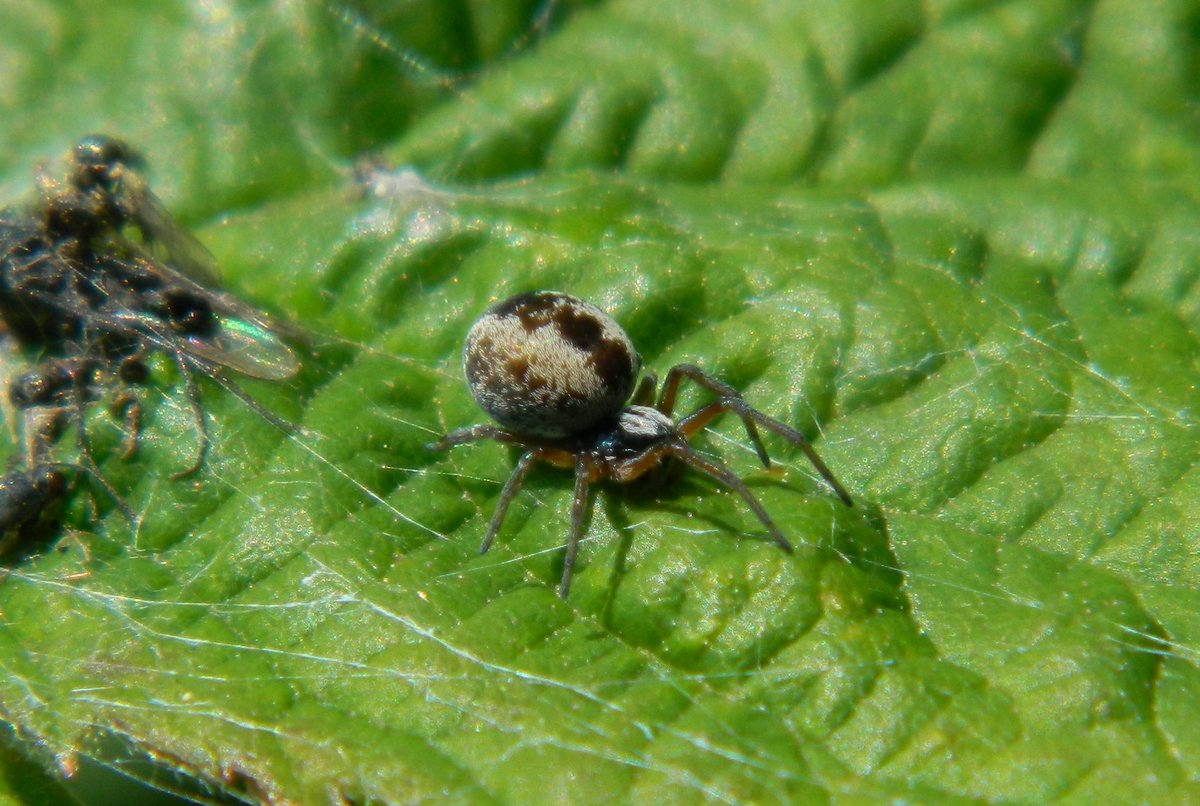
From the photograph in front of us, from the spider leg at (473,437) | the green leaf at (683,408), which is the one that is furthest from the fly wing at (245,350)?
the spider leg at (473,437)

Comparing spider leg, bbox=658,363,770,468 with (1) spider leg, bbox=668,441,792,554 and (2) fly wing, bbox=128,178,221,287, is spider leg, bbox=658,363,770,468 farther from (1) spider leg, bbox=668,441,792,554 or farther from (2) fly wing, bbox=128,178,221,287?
(2) fly wing, bbox=128,178,221,287

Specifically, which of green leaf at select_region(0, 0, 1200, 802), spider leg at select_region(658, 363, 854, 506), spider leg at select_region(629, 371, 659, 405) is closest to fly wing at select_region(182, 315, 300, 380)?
green leaf at select_region(0, 0, 1200, 802)

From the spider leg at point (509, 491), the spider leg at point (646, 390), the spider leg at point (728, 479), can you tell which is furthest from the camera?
the spider leg at point (646, 390)

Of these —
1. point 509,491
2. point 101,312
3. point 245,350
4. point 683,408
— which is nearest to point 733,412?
point 683,408

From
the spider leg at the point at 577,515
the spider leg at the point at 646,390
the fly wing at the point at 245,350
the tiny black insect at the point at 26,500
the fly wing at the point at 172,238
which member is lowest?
the spider leg at the point at 577,515

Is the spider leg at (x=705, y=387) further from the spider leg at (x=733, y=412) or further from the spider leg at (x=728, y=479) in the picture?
the spider leg at (x=728, y=479)

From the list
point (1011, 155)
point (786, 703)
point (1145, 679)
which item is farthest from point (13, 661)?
point (1011, 155)
